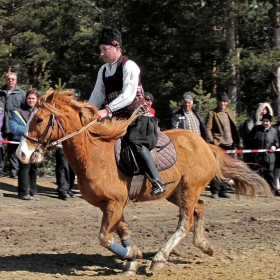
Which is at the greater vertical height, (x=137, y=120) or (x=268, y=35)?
(x=268, y=35)

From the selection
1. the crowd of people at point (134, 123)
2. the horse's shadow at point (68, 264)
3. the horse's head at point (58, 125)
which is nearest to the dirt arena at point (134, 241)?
the horse's shadow at point (68, 264)

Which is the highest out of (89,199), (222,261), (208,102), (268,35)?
(268,35)

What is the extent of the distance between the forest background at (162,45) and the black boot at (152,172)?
12902 mm

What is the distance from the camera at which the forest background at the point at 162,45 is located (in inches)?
890

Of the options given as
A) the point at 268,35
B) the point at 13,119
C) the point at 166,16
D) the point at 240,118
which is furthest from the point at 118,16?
the point at 13,119

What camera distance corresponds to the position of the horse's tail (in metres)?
8.50

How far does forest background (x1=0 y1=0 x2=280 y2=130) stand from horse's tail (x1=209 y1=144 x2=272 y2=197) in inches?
451

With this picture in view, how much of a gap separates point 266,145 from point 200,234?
279 inches

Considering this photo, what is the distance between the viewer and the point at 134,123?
7305 millimetres

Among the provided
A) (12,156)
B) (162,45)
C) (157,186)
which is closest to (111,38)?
(157,186)

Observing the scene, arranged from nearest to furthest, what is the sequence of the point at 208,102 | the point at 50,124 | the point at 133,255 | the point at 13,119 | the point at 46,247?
the point at 50,124
the point at 133,255
the point at 46,247
the point at 13,119
the point at 208,102

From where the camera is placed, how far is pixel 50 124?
266 inches

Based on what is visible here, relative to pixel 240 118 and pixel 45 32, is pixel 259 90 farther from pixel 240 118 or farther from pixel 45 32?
pixel 45 32

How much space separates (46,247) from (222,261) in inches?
96.2
